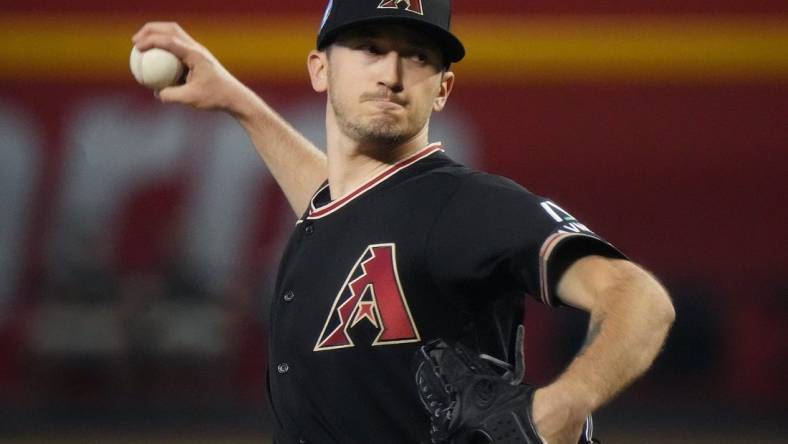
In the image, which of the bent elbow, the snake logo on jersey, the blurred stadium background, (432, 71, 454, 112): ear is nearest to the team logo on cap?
(432, 71, 454, 112): ear

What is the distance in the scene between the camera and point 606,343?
6.45 ft

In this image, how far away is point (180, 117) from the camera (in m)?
8.02

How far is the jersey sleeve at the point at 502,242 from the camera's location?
2119 millimetres

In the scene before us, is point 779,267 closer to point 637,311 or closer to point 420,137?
point 420,137

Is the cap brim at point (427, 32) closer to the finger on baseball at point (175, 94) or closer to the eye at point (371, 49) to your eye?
the eye at point (371, 49)

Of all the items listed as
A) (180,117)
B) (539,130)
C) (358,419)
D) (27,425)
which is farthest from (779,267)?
(358,419)

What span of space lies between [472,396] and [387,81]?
30.6 inches

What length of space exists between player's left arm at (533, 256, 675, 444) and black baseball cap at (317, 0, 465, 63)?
0.71 meters

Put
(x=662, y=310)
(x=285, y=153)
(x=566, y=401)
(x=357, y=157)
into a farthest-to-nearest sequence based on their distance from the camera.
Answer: (x=285, y=153), (x=357, y=157), (x=662, y=310), (x=566, y=401)

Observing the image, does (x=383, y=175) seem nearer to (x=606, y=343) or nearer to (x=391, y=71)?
(x=391, y=71)

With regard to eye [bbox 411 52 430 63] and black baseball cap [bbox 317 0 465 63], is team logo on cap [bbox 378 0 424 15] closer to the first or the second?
black baseball cap [bbox 317 0 465 63]

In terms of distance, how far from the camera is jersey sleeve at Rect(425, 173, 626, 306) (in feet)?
6.95

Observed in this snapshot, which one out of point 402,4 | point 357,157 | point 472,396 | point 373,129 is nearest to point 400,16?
point 402,4

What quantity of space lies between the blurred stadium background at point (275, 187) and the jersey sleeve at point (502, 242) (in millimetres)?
5384
